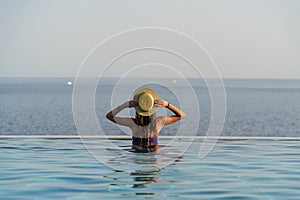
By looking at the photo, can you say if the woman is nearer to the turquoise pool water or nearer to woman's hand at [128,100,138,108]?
woman's hand at [128,100,138,108]

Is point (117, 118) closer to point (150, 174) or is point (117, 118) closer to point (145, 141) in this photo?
point (145, 141)

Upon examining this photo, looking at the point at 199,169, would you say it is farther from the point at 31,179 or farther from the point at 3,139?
the point at 3,139

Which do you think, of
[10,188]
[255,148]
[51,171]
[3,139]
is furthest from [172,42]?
[3,139]

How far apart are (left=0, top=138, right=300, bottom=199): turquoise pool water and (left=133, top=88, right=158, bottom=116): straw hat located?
84 cm

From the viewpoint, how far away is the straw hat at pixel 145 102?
1000cm

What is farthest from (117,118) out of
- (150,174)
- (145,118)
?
(150,174)

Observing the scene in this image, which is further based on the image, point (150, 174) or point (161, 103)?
point (161, 103)

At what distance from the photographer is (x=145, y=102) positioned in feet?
32.9

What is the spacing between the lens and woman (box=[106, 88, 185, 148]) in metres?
10.0

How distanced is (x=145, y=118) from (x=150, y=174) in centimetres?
122

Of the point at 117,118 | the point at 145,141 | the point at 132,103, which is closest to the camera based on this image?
the point at 132,103

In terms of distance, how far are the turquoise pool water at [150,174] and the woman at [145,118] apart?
0.33 m

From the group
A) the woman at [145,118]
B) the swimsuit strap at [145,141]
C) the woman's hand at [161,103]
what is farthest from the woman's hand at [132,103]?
the swimsuit strap at [145,141]

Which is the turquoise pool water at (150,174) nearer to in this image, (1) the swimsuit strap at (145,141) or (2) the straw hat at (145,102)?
(1) the swimsuit strap at (145,141)
